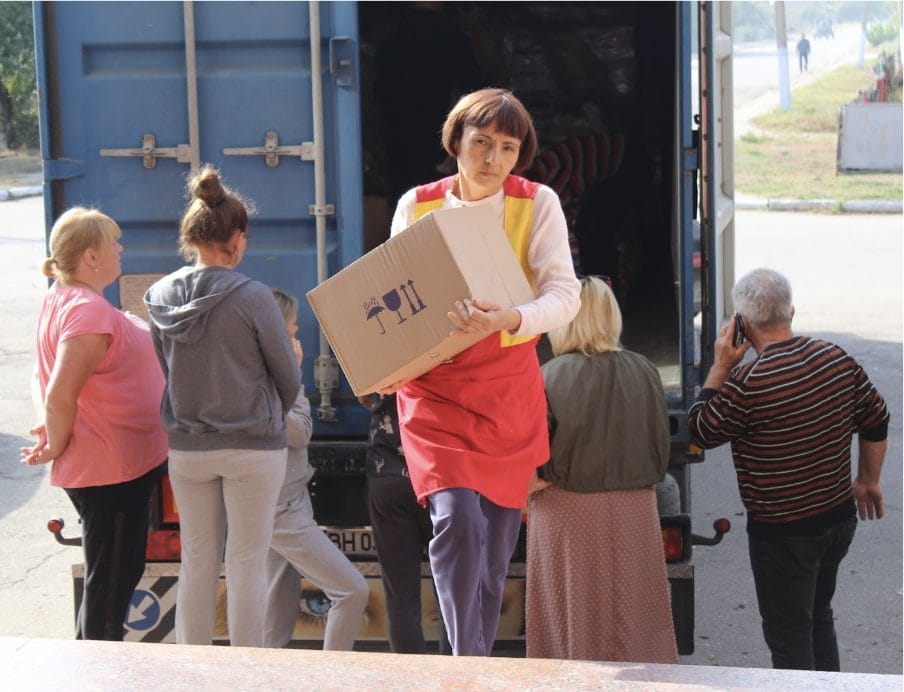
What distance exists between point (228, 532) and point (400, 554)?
0.53m

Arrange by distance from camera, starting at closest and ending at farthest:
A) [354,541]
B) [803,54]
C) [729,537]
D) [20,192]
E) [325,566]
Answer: [325,566]
[354,541]
[729,537]
[20,192]
[803,54]

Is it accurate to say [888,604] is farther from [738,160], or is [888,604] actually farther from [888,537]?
[738,160]

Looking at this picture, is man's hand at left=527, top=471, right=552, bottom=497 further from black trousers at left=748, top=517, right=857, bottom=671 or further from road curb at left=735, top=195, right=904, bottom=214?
road curb at left=735, top=195, right=904, bottom=214

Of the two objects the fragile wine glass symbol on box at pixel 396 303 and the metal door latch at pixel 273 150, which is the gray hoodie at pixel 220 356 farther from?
the metal door latch at pixel 273 150

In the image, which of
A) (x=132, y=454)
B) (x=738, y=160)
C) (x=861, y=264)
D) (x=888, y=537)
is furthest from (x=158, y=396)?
(x=738, y=160)

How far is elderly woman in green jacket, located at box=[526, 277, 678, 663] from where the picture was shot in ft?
12.2

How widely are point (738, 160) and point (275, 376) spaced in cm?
2416

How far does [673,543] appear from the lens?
13.7 feet

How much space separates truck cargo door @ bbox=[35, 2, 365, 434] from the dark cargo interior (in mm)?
1708

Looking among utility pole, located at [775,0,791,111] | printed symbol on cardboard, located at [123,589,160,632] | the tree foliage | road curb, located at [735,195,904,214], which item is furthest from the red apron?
utility pole, located at [775,0,791,111]

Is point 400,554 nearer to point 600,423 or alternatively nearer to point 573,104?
point 600,423

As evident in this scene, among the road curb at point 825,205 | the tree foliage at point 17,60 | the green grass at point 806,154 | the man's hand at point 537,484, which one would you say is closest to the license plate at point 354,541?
the man's hand at point 537,484

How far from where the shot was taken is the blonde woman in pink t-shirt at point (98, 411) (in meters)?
3.73

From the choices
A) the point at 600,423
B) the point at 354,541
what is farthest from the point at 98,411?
the point at 600,423
